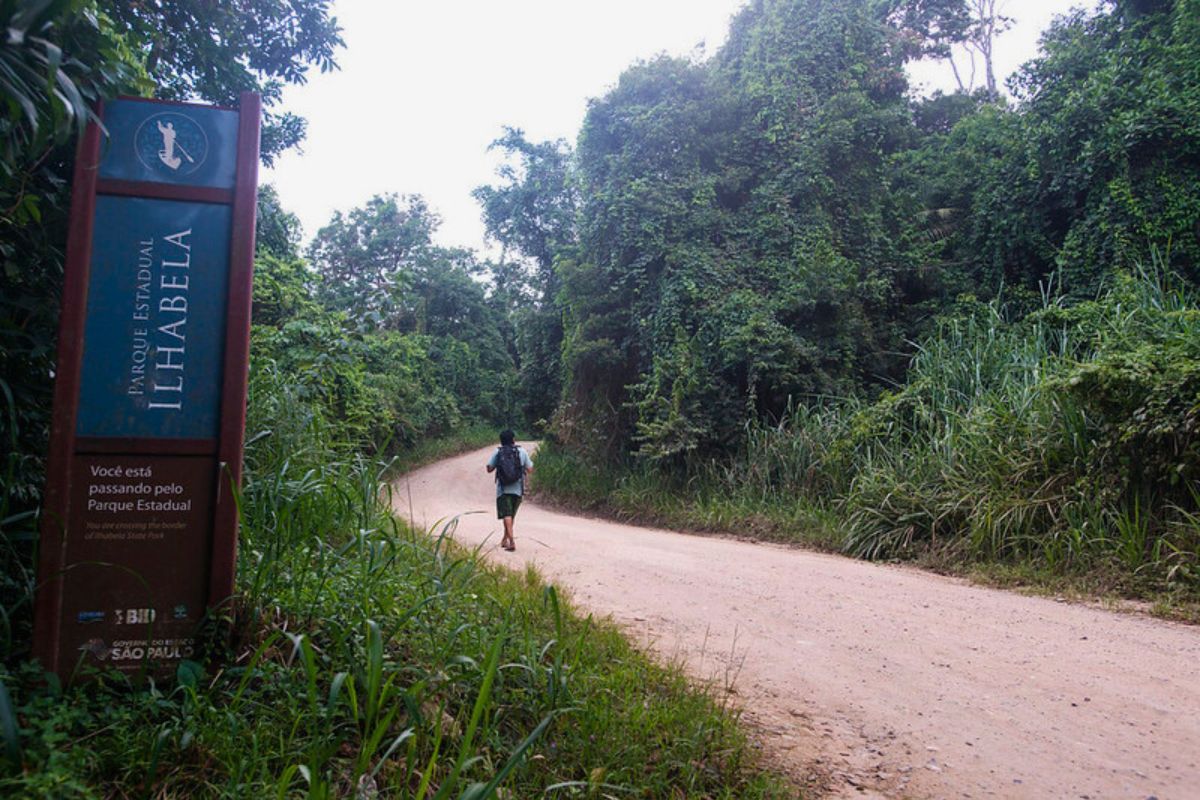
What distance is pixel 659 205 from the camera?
1523 centimetres

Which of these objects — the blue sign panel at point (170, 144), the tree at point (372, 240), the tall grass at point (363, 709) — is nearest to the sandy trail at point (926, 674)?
the tall grass at point (363, 709)

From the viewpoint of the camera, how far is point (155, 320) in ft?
9.41

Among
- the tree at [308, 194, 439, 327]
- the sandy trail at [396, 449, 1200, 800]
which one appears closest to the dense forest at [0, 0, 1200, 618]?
the sandy trail at [396, 449, 1200, 800]

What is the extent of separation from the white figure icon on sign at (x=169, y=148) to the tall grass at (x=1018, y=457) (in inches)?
285

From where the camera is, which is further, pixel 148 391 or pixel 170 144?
pixel 170 144

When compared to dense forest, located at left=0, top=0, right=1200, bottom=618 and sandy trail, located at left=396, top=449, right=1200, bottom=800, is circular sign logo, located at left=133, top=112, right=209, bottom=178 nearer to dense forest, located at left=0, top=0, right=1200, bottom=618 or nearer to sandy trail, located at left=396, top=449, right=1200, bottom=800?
dense forest, located at left=0, top=0, right=1200, bottom=618

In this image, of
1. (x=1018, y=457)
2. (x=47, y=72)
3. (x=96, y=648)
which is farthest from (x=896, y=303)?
(x=47, y=72)

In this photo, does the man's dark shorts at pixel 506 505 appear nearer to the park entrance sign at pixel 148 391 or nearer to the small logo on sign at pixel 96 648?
the park entrance sign at pixel 148 391

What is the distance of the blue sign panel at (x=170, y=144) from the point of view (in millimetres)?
2863

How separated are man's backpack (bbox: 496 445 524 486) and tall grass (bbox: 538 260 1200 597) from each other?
11.9 ft

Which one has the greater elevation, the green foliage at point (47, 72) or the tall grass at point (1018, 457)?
the green foliage at point (47, 72)

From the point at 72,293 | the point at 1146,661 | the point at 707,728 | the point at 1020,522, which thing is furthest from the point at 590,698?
the point at 1020,522

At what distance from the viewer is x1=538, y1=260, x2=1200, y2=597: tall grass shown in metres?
6.48

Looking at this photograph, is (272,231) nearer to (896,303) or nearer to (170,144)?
(170,144)
